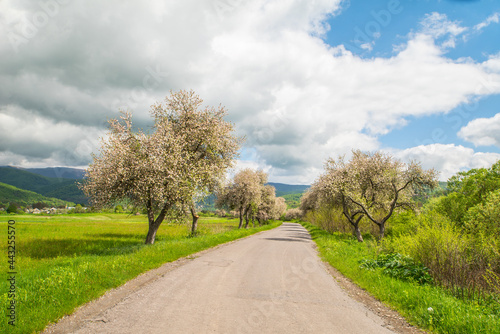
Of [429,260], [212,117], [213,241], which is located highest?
[212,117]

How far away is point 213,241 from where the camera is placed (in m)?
22.9

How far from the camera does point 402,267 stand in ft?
41.0

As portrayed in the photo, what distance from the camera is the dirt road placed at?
614 centimetres

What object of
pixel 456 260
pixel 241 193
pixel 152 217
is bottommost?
pixel 456 260

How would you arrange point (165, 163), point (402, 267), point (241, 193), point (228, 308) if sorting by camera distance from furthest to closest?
point (241, 193), point (165, 163), point (402, 267), point (228, 308)

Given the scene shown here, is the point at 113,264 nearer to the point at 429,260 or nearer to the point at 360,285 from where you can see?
the point at 360,285

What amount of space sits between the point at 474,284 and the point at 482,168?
95.1ft

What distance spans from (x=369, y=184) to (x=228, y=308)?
28.5 metres

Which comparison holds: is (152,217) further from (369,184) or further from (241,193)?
(241,193)

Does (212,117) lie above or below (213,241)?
above

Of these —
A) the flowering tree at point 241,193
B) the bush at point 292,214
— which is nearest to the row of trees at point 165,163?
the flowering tree at point 241,193

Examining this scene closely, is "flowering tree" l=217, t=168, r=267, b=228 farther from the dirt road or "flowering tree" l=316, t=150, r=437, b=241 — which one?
the dirt road

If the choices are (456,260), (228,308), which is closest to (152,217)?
(228,308)

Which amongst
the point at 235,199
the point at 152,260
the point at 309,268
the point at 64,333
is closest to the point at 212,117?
the point at 152,260
